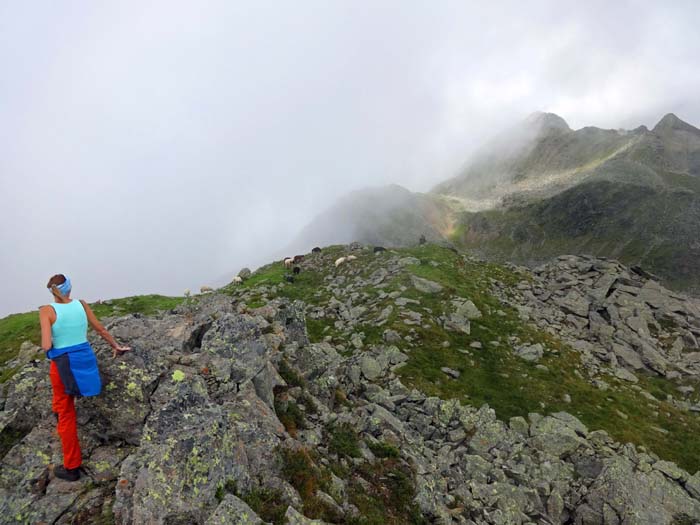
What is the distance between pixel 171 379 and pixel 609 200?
A: 170573 millimetres

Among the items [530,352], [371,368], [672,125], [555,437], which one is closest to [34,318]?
[371,368]

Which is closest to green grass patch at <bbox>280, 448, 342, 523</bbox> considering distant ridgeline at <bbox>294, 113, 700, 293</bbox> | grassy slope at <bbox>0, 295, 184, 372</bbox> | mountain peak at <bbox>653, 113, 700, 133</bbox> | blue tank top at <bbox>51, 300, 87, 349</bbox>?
blue tank top at <bbox>51, 300, 87, 349</bbox>

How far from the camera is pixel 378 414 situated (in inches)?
723

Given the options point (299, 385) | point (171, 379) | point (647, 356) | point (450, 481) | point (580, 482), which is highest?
point (171, 379)

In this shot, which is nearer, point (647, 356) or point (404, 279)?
point (647, 356)

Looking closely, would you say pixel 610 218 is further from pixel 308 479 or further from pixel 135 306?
pixel 308 479

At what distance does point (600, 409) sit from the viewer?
1142 inches

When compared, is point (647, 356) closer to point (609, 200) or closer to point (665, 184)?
point (609, 200)

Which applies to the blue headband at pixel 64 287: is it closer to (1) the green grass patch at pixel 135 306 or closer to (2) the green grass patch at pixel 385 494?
(2) the green grass patch at pixel 385 494

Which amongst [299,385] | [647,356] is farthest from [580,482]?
[647,356]

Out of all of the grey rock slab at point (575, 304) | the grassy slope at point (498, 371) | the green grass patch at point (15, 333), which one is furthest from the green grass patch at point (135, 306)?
the grey rock slab at point (575, 304)

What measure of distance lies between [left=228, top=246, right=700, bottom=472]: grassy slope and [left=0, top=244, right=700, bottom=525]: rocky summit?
182mm

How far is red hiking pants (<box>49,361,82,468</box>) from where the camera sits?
29.5 ft

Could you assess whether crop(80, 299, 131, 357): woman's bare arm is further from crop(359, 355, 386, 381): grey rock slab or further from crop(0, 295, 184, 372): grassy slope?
crop(0, 295, 184, 372): grassy slope
